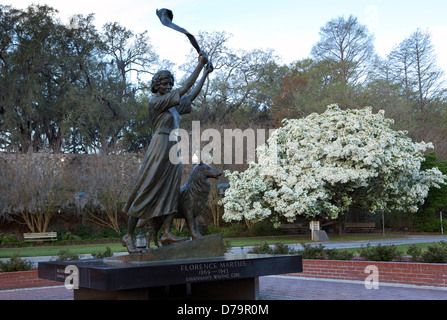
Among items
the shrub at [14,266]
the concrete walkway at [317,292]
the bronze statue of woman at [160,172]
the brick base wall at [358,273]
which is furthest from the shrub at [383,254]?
the shrub at [14,266]

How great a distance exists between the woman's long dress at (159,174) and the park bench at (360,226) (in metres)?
26.4

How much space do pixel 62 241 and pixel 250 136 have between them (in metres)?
14.1

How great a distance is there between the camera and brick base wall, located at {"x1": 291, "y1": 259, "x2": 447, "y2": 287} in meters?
9.09

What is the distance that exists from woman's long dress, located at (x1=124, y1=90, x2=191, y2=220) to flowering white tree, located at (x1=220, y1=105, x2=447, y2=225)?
1642cm

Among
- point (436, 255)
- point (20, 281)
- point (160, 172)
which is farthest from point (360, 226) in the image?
point (160, 172)

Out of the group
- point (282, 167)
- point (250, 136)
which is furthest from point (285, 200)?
point (250, 136)

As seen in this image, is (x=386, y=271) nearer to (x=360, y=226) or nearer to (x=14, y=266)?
(x=14, y=266)

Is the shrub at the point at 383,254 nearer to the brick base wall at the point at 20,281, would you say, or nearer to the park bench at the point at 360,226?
the brick base wall at the point at 20,281

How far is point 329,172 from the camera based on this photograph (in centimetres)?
2366

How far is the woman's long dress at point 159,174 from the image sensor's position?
292 inches

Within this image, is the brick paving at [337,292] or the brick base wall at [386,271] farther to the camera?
the brick base wall at [386,271]

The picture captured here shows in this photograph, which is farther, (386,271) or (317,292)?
(386,271)

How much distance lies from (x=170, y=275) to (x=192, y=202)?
5.55 feet
